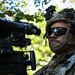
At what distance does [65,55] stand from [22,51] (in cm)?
62

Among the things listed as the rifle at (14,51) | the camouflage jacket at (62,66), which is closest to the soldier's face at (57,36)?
the camouflage jacket at (62,66)

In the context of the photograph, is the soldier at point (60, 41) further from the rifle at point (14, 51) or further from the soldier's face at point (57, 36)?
the rifle at point (14, 51)

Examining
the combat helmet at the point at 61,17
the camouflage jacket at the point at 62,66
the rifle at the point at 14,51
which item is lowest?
the camouflage jacket at the point at 62,66

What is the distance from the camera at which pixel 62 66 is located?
472cm

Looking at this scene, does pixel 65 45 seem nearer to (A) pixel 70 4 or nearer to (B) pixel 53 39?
(B) pixel 53 39

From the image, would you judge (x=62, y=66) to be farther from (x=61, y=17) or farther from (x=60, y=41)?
(x=61, y=17)

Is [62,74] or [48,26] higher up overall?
[48,26]

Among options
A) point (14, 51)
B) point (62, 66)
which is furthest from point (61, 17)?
point (14, 51)

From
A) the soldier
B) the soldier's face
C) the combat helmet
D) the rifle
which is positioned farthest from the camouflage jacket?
the combat helmet

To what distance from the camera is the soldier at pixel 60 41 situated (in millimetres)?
4805

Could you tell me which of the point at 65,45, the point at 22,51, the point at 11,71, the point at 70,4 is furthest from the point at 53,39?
the point at 70,4

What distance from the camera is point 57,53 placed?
5.04m

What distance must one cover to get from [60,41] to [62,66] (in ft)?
1.35

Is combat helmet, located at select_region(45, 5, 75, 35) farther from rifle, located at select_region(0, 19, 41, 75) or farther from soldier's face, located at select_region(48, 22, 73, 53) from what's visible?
rifle, located at select_region(0, 19, 41, 75)
